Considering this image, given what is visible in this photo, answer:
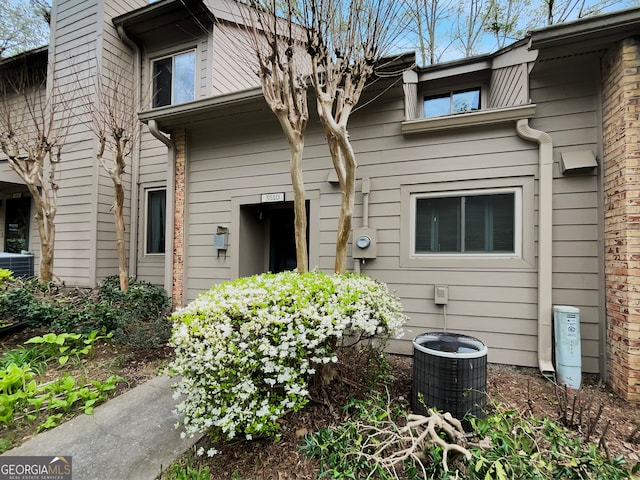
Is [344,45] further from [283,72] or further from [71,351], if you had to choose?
[71,351]

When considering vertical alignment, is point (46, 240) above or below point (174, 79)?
below

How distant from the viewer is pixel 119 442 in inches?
97.4

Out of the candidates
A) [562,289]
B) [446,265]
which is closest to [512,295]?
[562,289]

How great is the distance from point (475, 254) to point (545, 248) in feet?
2.37

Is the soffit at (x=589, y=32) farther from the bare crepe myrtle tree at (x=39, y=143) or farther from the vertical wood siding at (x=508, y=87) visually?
the bare crepe myrtle tree at (x=39, y=143)

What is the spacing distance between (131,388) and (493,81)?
20.4ft

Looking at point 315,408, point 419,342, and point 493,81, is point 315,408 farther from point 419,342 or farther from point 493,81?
point 493,81

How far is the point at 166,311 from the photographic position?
205 inches

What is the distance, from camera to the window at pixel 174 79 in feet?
21.4

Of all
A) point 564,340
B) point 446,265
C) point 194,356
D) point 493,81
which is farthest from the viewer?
point 493,81

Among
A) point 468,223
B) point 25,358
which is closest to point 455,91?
→ point 468,223

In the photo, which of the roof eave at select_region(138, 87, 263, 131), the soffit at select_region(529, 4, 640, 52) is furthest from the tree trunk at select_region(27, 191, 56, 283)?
the soffit at select_region(529, 4, 640, 52)

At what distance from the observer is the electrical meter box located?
3166mm

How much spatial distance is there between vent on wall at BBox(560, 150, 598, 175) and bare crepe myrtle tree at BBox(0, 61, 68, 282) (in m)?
8.36
